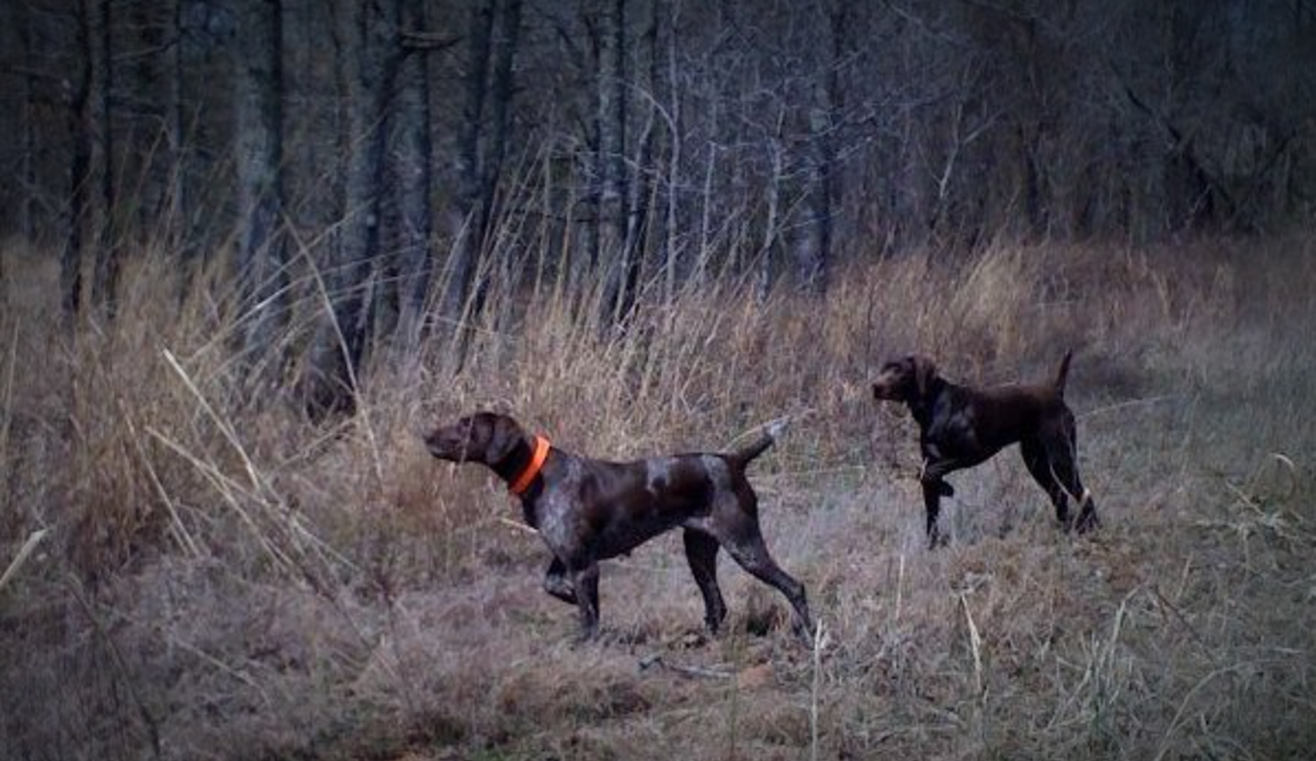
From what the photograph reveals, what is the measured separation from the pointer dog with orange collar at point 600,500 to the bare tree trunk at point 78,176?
2005 mm

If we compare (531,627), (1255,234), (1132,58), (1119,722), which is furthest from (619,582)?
(1132,58)

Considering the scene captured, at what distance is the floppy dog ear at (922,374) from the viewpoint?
6.36 meters

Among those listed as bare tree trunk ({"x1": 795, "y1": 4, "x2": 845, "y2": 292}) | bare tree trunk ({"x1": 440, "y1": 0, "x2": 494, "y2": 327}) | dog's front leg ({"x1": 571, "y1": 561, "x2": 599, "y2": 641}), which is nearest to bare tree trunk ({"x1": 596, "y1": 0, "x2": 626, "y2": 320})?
bare tree trunk ({"x1": 440, "y1": 0, "x2": 494, "y2": 327})

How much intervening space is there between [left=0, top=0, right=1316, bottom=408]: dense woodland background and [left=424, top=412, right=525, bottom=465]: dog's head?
1168 millimetres

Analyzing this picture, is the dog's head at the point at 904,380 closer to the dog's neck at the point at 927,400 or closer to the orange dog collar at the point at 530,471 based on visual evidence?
the dog's neck at the point at 927,400

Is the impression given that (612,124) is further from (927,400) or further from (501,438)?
(501,438)

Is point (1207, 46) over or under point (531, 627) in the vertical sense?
over

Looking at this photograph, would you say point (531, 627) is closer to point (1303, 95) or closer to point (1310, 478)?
point (1310, 478)

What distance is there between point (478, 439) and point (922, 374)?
231cm

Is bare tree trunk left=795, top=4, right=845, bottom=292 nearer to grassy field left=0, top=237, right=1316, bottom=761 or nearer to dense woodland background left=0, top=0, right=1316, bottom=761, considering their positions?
dense woodland background left=0, top=0, right=1316, bottom=761

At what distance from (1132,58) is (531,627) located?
15132 millimetres

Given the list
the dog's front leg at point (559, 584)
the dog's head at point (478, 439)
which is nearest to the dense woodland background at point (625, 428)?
the dog's front leg at point (559, 584)

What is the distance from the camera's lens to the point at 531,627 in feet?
17.3

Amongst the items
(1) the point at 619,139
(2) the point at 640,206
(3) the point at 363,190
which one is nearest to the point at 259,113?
(3) the point at 363,190
